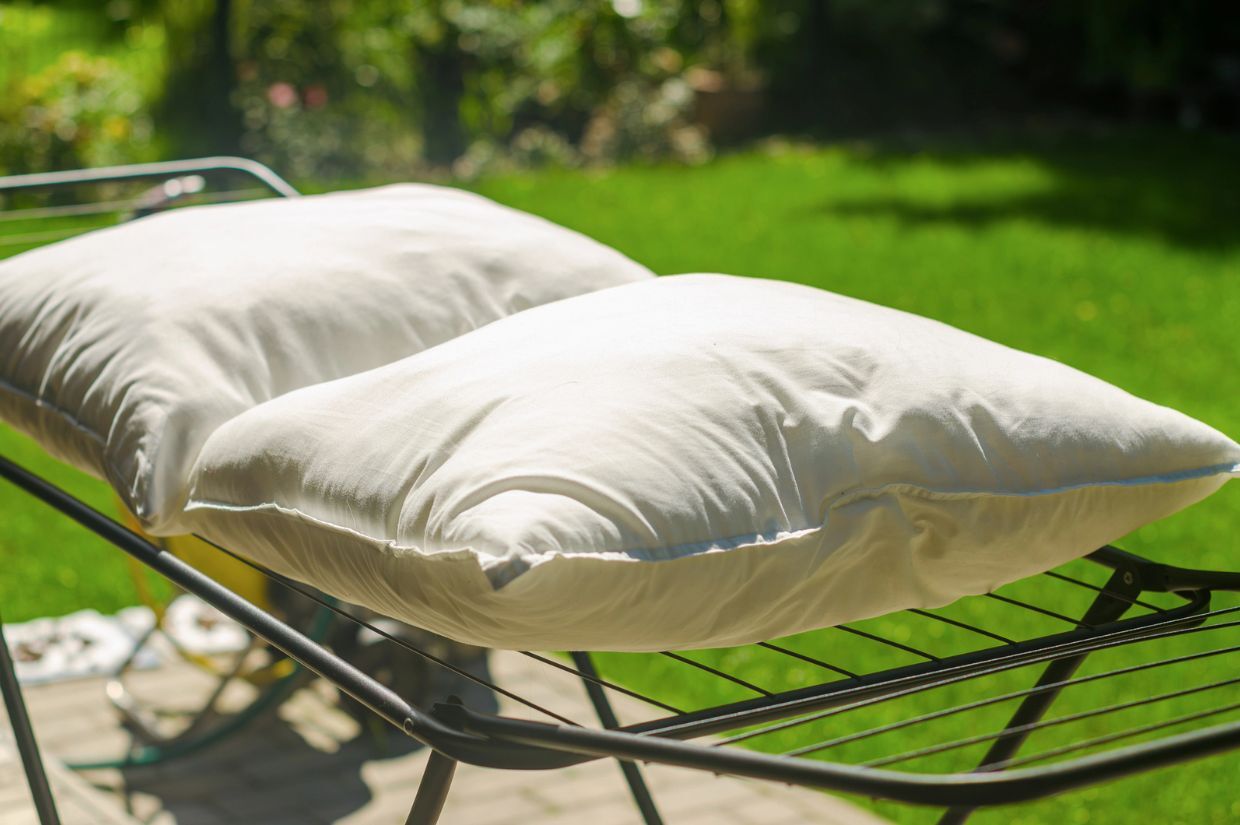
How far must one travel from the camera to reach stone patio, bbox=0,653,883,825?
8.39 feet

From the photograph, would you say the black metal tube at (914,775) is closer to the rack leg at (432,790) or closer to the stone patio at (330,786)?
the rack leg at (432,790)

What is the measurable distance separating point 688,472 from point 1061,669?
0.60 m

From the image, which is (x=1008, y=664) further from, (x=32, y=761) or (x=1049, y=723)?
(x=32, y=761)

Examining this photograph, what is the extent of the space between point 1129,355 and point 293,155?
217 inches

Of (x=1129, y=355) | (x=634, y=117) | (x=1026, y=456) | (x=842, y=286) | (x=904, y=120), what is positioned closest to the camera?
(x=1026, y=456)

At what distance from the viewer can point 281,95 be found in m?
9.19

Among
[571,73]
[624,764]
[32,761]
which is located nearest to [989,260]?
[571,73]

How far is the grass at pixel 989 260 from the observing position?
3.28 metres

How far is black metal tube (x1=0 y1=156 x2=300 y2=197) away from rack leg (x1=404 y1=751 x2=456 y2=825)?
4.53ft

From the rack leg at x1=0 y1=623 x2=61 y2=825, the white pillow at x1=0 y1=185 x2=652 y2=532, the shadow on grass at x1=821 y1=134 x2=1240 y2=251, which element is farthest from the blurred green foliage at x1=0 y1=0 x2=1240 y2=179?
the rack leg at x1=0 y1=623 x2=61 y2=825

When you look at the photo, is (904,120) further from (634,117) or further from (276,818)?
(276,818)

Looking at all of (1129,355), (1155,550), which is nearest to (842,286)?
(1129,355)

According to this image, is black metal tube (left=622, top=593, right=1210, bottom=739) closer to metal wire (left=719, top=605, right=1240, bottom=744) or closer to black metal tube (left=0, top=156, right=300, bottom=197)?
metal wire (left=719, top=605, right=1240, bottom=744)

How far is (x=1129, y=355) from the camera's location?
524 centimetres
